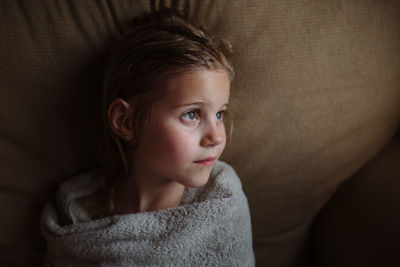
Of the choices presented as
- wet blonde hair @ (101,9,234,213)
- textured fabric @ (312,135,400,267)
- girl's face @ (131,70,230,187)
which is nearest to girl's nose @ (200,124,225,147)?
girl's face @ (131,70,230,187)

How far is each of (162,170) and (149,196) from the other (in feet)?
0.42

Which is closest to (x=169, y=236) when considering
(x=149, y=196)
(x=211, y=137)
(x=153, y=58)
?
(x=149, y=196)

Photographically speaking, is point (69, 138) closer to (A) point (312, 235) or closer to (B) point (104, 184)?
(B) point (104, 184)

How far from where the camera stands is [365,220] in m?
0.88

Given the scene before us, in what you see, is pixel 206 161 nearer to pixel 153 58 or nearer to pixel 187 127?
pixel 187 127

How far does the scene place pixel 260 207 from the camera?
3.32 ft

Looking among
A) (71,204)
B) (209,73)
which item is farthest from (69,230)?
(209,73)

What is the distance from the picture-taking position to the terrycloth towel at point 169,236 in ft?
2.60

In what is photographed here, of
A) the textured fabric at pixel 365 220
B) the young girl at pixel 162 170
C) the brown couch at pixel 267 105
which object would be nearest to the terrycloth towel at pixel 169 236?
the young girl at pixel 162 170

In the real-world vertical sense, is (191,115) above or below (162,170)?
above

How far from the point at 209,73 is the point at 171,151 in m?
0.18

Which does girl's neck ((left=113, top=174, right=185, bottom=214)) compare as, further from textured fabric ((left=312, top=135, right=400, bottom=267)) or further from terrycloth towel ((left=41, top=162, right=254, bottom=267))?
textured fabric ((left=312, top=135, right=400, bottom=267))

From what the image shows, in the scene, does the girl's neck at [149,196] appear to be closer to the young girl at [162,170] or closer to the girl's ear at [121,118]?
the young girl at [162,170]

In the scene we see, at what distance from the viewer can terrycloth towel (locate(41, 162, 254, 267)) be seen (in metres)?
0.79
